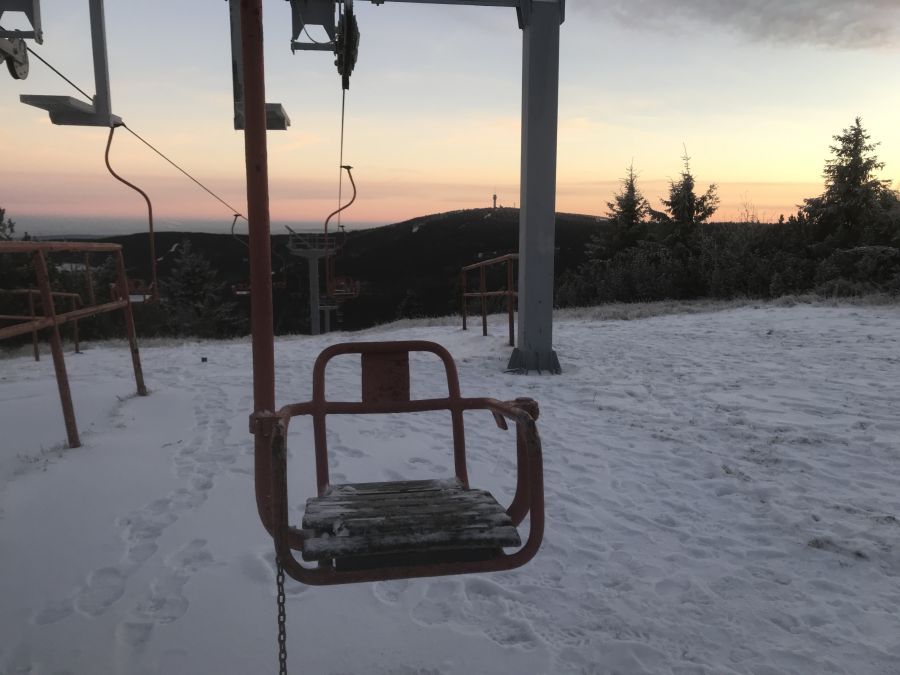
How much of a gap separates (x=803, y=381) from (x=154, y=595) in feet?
20.0

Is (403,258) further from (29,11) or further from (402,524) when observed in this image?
(402,524)

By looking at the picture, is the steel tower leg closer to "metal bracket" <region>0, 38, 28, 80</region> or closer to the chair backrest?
"metal bracket" <region>0, 38, 28, 80</region>

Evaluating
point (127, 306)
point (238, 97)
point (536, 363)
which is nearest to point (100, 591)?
point (238, 97)

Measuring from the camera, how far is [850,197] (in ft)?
70.4

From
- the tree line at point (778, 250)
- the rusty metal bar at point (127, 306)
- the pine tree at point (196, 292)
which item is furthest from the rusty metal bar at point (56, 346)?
the pine tree at point (196, 292)

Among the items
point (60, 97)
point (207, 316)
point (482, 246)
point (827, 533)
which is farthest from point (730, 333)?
point (482, 246)

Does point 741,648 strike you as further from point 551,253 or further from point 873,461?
point 551,253

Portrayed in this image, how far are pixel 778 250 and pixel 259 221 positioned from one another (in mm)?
22539

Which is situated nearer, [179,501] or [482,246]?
[179,501]

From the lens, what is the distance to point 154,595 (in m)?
2.43

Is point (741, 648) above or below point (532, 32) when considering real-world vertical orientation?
below

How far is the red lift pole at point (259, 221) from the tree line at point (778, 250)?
15404 millimetres

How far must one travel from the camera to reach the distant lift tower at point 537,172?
21.9 ft

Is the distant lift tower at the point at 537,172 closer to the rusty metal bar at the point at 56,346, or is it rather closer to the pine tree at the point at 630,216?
the rusty metal bar at the point at 56,346
